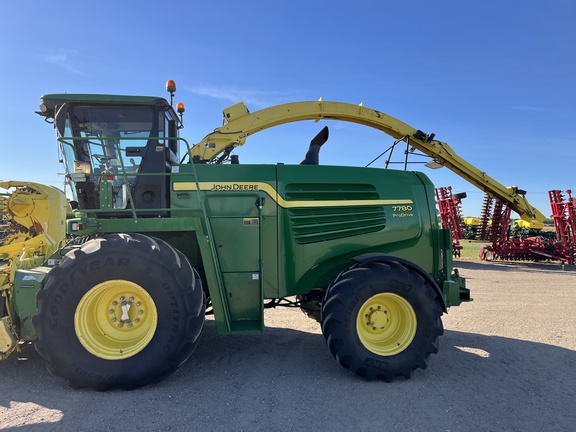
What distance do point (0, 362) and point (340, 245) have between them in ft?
12.9

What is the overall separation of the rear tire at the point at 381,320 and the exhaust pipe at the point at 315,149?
1.70 meters

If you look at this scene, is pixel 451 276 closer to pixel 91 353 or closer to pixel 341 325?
pixel 341 325

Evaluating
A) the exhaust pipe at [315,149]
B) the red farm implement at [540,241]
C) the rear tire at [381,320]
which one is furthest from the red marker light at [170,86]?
the red farm implement at [540,241]

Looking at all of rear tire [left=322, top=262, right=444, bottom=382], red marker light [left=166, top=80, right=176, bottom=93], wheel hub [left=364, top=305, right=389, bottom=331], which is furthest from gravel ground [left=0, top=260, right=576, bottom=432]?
red marker light [left=166, top=80, right=176, bottom=93]

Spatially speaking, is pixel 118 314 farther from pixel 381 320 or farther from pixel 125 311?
pixel 381 320

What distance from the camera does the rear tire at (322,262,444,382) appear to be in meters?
3.92

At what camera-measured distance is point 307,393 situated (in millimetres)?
3619

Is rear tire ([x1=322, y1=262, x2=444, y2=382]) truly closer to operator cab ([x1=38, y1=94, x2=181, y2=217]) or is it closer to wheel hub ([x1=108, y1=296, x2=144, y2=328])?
wheel hub ([x1=108, y1=296, x2=144, y2=328])

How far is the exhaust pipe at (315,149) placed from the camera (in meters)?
5.24

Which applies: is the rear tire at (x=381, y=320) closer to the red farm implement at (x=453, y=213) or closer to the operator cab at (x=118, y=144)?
the operator cab at (x=118, y=144)

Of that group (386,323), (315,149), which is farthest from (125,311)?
(315,149)

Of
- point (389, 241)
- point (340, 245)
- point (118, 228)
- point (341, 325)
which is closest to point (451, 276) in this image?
point (389, 241)

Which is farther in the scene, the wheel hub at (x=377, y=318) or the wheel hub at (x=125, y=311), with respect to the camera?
the wheel hub at (x=377, y=318)

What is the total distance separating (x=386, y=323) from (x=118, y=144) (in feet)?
11.4
